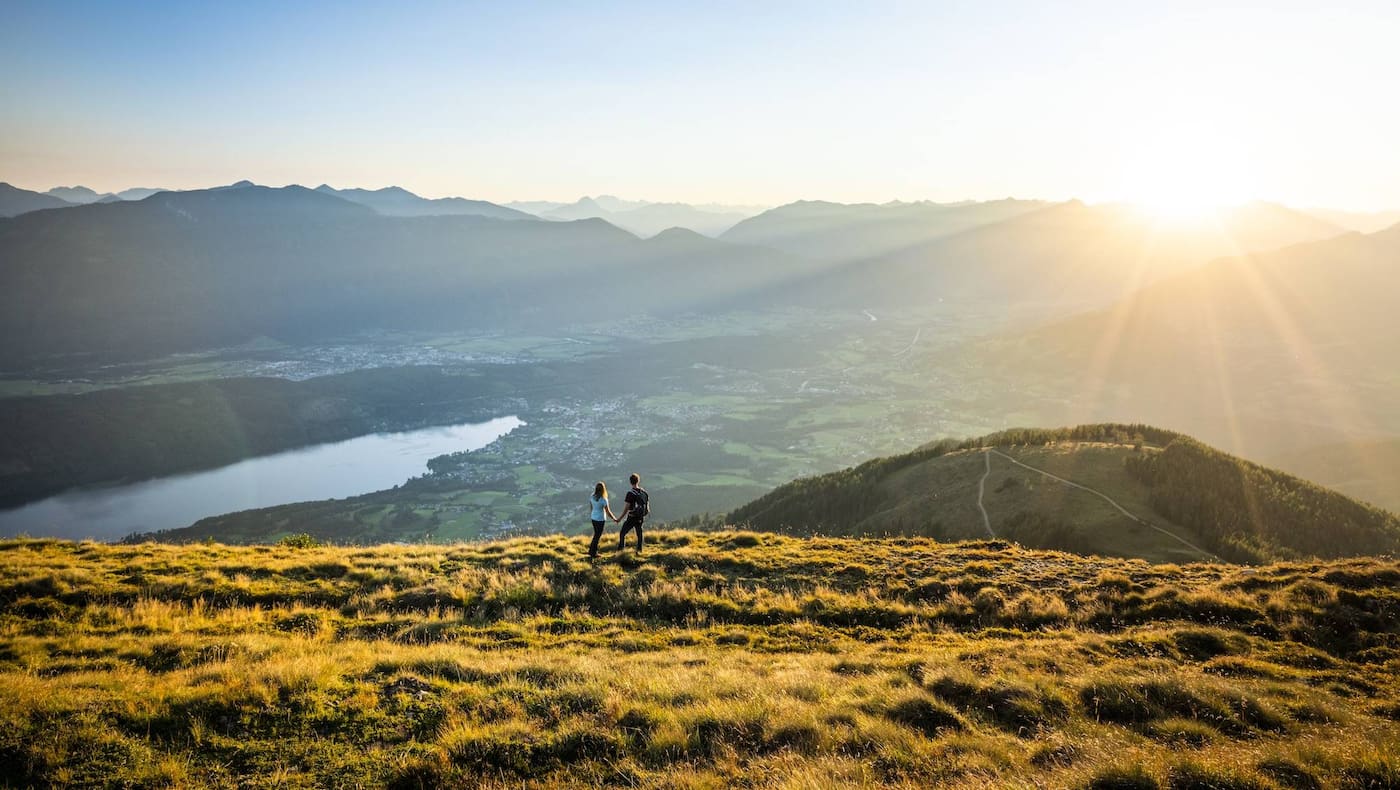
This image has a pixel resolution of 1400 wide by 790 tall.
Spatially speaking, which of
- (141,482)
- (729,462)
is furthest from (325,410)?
(729,462)

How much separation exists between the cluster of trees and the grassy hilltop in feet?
39.2

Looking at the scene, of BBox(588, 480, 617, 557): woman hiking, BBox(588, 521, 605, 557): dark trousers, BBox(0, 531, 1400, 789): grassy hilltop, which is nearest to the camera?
BBox(0, 531, 1400, 789): grassy hilltop

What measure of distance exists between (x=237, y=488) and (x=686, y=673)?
438 ft

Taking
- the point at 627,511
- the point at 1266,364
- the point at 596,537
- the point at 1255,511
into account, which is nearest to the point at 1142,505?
the point at 1255,511

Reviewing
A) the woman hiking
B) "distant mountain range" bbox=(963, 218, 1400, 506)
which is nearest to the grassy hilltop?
the woman hiking

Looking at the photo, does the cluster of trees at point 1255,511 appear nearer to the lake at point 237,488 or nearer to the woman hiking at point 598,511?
the woman hiking at point 598,511

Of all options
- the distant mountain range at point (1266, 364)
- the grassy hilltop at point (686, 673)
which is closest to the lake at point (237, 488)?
the grassy hilltop at point (686, 673)

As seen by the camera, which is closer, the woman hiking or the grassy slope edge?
the woman hiking

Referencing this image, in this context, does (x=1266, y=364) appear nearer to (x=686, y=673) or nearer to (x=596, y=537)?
(x=596, y=537)

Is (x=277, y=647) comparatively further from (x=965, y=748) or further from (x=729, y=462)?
(x=729, y=462)

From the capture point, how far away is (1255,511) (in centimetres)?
2916

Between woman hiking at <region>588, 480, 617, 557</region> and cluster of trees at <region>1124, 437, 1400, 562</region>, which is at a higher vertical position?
woman hiking at <region>588, 480, 617, 557</region>

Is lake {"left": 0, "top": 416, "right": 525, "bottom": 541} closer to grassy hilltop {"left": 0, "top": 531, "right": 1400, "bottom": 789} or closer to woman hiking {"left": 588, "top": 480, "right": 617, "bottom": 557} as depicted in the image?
grassy hilltop {"left": 0, "top": 531, "right": 1400, "bottom": 789}

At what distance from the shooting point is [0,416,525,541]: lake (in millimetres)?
94312
